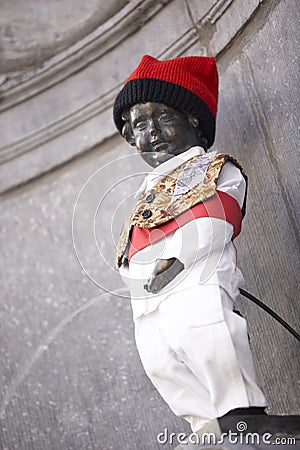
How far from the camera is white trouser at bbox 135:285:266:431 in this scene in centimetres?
171

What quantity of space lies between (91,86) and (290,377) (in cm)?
116

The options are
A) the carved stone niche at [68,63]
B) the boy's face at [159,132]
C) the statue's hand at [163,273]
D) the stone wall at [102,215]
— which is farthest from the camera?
the carved stone niche at [68,63]

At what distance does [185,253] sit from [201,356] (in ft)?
0.71

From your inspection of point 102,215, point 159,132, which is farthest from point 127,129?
point 102,215

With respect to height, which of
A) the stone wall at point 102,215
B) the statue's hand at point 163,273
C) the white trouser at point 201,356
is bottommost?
the stone wall at point 102,215

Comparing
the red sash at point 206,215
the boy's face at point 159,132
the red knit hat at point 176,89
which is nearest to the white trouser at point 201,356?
the red sash at point 206,215

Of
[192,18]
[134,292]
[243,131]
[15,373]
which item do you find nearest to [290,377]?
[134,292]

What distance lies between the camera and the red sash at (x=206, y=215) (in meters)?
1.87

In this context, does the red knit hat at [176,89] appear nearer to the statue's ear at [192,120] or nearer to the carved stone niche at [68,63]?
the statue's ear at [192,120]

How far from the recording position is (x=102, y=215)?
273 centimetres

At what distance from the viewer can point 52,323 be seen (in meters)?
2.68

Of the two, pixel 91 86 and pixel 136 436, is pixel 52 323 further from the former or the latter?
pixel 91 86

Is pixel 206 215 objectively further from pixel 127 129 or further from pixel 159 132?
pixel 127 129
